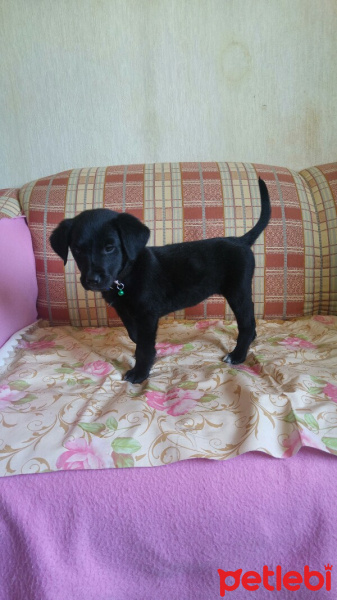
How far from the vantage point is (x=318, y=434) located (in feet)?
2.46

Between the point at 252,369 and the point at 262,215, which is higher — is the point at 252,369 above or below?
below

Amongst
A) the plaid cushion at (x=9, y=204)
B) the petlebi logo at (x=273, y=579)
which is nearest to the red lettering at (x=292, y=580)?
the petlebi logo at (x=273, y=579)

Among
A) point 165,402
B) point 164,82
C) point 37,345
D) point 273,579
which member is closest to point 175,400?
point 165,402

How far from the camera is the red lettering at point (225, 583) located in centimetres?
69

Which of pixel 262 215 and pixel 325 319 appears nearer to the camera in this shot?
pixel 262 215

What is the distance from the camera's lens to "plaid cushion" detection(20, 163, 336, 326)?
5.01 ft

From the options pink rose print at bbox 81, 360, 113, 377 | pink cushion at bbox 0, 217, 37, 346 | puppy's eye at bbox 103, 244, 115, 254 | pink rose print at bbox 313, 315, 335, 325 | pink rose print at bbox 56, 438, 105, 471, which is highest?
puppy's eye at bbox 103, 244, 115, 254

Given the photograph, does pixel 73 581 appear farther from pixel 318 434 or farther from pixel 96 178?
pixel 96 178

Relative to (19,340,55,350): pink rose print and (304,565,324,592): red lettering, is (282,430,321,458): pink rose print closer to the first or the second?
(304,565,324,592): red lettering

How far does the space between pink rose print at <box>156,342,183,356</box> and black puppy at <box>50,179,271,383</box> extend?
0.13m

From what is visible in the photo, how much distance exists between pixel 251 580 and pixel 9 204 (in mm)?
1473

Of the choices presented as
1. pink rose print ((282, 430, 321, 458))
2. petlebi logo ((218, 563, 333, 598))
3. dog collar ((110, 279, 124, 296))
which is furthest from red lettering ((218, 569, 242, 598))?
dog collar ((110, 279, 124, 296))

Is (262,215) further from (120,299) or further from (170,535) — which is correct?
(170,535)

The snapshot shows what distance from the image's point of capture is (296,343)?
1262 mm
